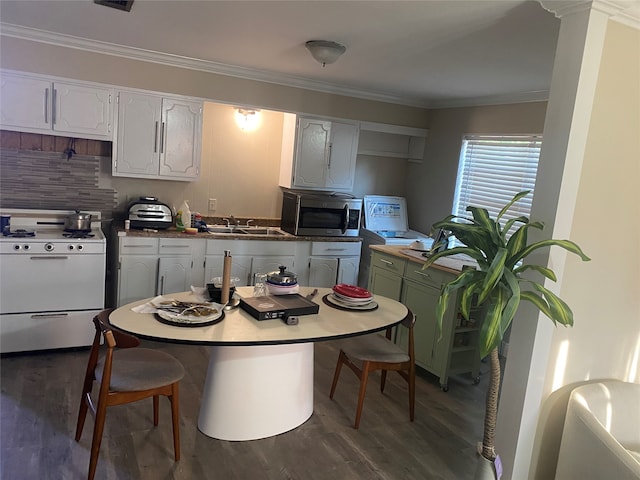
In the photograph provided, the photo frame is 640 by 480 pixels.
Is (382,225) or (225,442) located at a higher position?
(382,225)

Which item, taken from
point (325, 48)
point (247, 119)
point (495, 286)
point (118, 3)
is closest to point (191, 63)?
point (247, 119)

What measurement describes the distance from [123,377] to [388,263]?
2331 millimetres

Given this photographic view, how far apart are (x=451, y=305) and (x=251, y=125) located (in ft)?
8.65

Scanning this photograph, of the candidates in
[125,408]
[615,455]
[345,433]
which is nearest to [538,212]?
[615,455]

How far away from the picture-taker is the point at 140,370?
2.43m

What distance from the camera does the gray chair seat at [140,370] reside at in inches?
90.8

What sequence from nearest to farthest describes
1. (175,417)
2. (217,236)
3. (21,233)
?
(175,417), (21,233), (217,236)

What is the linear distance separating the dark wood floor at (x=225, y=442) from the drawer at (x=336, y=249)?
4.99 ft

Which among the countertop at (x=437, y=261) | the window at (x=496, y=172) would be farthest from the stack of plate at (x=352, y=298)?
the window at (x=496, y=172)

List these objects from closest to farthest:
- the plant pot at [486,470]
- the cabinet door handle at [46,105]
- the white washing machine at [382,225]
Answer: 1. the plant pot at [486,470]
2. the cabinet door handle at [46,105]
3. the white washing machine at [382,225]

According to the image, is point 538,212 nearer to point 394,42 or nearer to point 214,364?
point 394,42

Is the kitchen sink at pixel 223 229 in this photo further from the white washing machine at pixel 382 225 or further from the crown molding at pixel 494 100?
the crown molding at pixel 494 100

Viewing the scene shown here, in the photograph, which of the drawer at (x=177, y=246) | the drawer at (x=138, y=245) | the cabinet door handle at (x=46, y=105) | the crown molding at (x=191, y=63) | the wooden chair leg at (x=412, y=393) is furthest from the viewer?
the drawer at (x=177, y=246)

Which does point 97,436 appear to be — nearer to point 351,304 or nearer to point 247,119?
point 351,304
